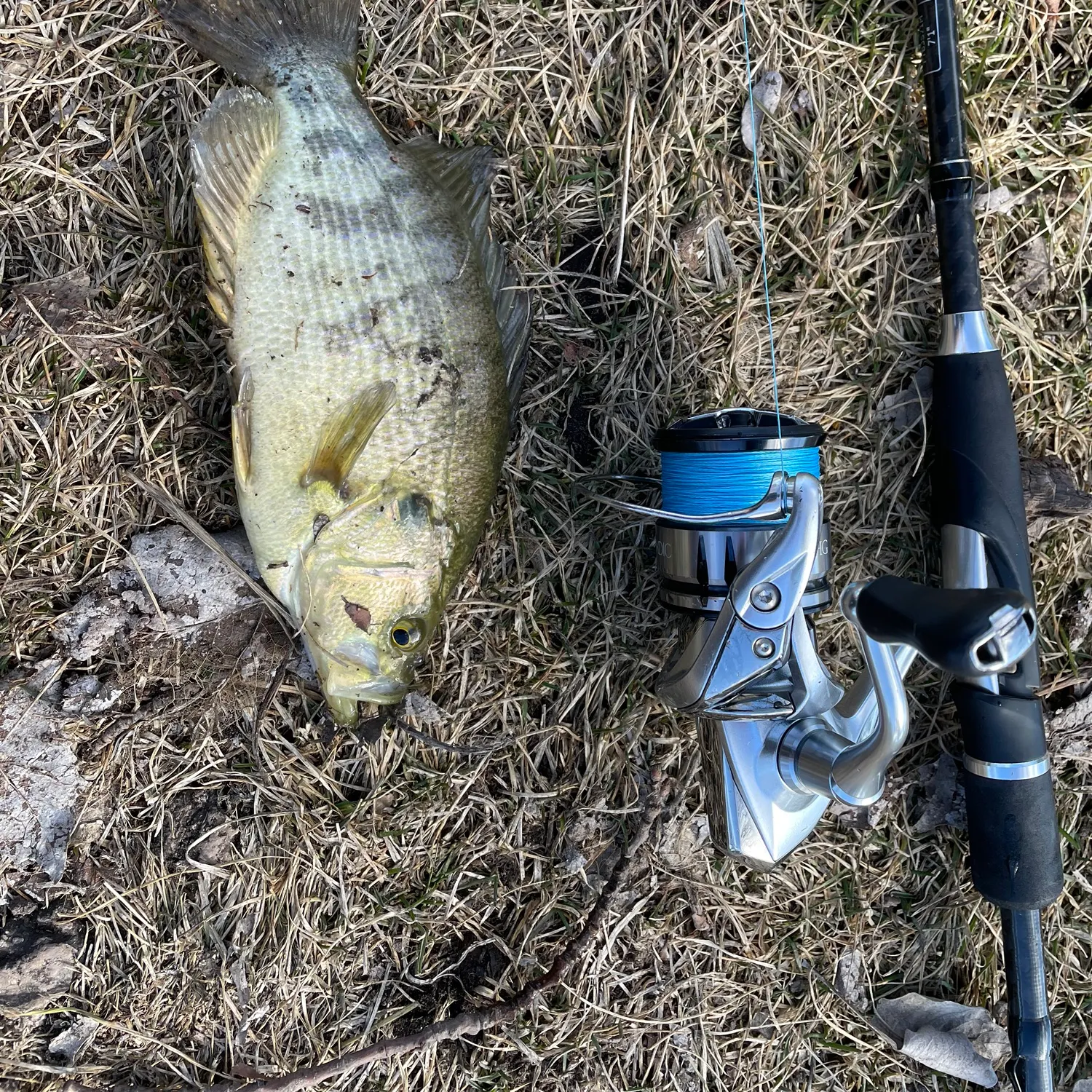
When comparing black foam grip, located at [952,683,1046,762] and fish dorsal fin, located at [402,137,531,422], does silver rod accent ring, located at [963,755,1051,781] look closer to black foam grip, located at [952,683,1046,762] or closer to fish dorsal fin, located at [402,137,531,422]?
black foam grip, located at [952,683,1046,762]

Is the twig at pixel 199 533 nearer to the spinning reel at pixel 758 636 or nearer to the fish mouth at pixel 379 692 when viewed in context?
the fish mouth at pixel 379 692

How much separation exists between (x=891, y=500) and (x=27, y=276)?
2.50 meters

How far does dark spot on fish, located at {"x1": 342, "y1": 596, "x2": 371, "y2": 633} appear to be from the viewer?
2023 mm

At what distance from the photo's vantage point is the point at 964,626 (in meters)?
1.14

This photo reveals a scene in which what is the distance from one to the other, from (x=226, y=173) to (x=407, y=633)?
1.20m

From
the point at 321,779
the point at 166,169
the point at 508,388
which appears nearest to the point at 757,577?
the point at 508,388

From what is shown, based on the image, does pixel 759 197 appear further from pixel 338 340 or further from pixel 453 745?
pixel 453 745

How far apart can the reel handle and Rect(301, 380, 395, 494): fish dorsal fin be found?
1.21 metres

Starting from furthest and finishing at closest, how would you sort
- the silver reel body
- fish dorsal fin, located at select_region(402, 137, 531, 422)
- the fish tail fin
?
fish dorsal fin, located at select_region(402, 137, 531, 422) < the fish tail fin < the silver reel body

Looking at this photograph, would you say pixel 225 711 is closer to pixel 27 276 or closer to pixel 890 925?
pixel 27 276

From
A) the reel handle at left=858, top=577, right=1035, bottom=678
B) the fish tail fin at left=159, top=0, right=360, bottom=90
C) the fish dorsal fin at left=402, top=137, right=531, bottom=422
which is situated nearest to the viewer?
the reel handle at left=858, top=577, right=1035, bottom=678

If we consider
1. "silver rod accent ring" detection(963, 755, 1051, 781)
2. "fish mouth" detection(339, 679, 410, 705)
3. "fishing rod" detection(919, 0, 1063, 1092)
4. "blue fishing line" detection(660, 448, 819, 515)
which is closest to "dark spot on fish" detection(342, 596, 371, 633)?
"fish mouth" detection(339, 679, 410, 705)

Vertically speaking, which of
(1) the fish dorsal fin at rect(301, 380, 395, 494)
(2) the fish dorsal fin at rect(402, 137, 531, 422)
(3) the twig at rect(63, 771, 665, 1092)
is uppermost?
(2) the fish dorsal fin at rect(402, 137, 531, 422)

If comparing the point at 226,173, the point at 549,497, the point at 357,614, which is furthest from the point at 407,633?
the point at 226,173
